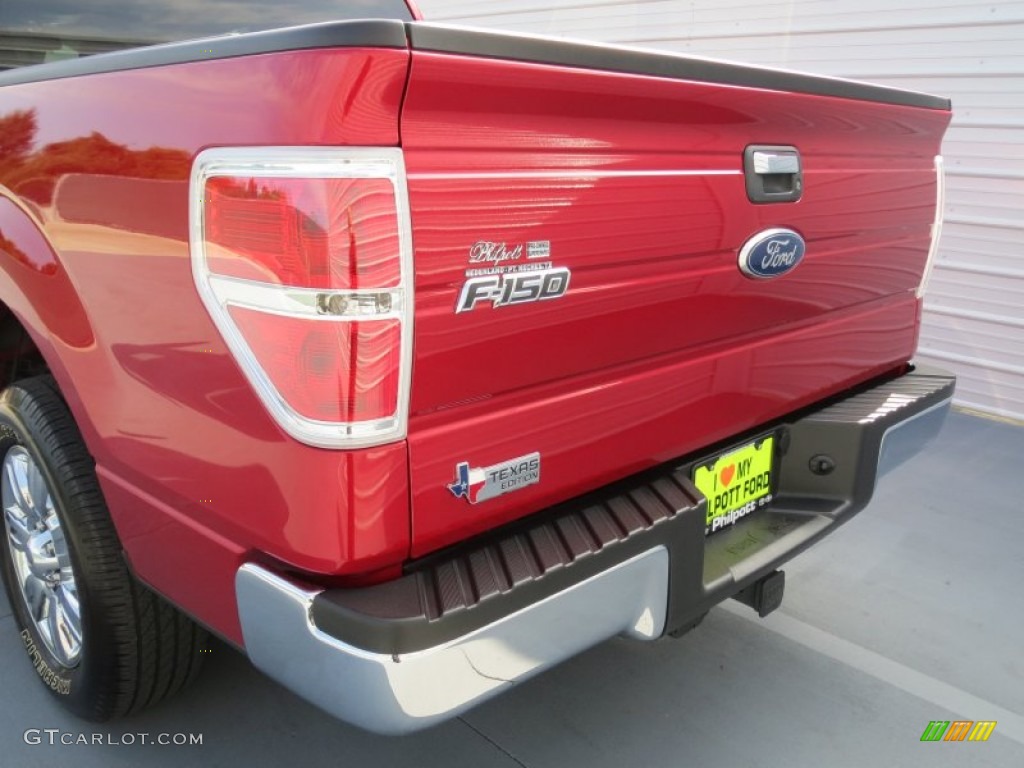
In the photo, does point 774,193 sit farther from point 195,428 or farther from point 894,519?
point 894,519

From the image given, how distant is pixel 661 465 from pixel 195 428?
3.20ft

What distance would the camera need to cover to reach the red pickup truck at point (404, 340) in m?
1.35

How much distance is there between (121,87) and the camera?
1618mm

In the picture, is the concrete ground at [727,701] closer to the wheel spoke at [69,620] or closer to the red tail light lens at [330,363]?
the wheel spoke at [69,620]

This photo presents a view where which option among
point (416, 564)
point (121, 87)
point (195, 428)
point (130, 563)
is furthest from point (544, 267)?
point (130, 563)

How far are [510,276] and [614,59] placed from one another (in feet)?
1.43

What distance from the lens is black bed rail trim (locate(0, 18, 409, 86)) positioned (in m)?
1.28

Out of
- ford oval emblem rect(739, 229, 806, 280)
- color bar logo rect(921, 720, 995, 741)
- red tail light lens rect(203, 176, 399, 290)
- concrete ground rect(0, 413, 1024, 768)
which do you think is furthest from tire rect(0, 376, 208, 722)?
color bar logo rect(921, 720, 995, 741)

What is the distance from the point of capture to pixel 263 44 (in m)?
1.36

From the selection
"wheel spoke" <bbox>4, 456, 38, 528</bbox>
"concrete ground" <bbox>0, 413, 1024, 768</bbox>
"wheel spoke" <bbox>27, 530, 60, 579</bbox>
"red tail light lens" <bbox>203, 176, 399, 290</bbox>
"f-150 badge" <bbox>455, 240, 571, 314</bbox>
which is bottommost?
"concrete ground" <bbox>0, 413, 1024, 768</bbox>

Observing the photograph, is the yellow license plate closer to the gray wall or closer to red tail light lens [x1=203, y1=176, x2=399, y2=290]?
red tail light lens [x1=203, y1=176, x2=399, y2=290]

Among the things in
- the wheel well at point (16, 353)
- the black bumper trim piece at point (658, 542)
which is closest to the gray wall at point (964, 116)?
the black bumper trim piece at point (658, 542)

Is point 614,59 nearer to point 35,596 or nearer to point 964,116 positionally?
point 35,596

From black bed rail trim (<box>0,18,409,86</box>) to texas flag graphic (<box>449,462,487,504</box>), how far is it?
676mm
